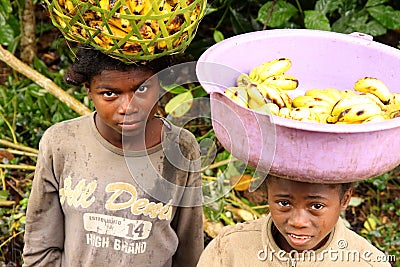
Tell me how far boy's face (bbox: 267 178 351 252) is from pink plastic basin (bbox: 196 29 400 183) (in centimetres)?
18

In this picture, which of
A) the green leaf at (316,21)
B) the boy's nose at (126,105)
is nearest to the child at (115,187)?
the boy's nose at (126,105)

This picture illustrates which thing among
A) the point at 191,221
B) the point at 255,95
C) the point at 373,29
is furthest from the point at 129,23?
the point at 373,29

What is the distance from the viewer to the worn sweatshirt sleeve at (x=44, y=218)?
7.14 ft

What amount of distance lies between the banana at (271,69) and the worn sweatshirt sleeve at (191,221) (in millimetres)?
477

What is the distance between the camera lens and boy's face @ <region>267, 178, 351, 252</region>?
168 centimetres

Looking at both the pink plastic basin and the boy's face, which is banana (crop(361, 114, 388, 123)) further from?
the boy's face

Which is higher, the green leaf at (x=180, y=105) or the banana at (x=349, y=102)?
the banana at (x=349, y=102)

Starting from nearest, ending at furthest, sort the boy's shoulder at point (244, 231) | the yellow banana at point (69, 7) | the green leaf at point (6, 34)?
the yellow banana at point (69, 7) → the boy's shoulder at point (244, 231) → the green leaf at point (6, 34)

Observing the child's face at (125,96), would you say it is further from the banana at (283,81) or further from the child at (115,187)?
the banana at (283,81)

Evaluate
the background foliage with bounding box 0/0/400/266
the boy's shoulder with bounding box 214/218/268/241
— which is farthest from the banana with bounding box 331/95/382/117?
the background foliage with bounding box 0/0/400/266

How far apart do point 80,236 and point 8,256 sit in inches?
44.1

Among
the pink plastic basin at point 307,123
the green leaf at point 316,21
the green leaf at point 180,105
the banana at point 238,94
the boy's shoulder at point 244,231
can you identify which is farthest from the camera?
the green leaf at point 316,21

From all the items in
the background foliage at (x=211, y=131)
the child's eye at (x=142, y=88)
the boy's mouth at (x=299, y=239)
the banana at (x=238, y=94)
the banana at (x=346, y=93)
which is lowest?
the background foliage at (x=211, y=131)

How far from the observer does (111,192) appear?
84.0 inches
